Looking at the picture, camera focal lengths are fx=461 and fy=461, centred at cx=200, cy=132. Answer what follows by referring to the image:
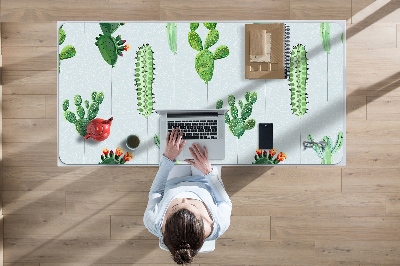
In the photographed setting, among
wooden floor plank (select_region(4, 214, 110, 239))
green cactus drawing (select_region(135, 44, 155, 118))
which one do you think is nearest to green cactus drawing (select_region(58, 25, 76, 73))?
green cactus drawing (select_region(135, 44, 155, 118))

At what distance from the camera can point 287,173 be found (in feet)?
9.41

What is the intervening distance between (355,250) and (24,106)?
2245mm

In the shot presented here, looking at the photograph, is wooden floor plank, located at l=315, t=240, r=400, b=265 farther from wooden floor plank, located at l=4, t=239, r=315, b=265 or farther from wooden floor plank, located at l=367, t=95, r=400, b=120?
wooden floor plank, located at l=367, t=95, r=400, b=120

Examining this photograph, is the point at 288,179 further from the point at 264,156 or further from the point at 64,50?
the point at 64,50

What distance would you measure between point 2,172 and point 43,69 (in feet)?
2.27

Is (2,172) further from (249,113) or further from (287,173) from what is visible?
(287,173)

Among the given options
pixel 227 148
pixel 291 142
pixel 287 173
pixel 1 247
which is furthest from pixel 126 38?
pixel 1 247

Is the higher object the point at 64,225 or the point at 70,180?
the point at 70,180

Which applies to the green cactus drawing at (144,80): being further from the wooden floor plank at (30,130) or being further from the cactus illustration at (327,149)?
the cactus illustration at (327,149)

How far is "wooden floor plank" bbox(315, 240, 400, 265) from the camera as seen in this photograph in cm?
288

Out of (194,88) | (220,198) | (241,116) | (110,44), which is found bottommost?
(220,198)

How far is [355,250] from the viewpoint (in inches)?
114

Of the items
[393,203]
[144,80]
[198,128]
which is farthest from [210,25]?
[393,203]

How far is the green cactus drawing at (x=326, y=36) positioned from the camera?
2.50 meters
